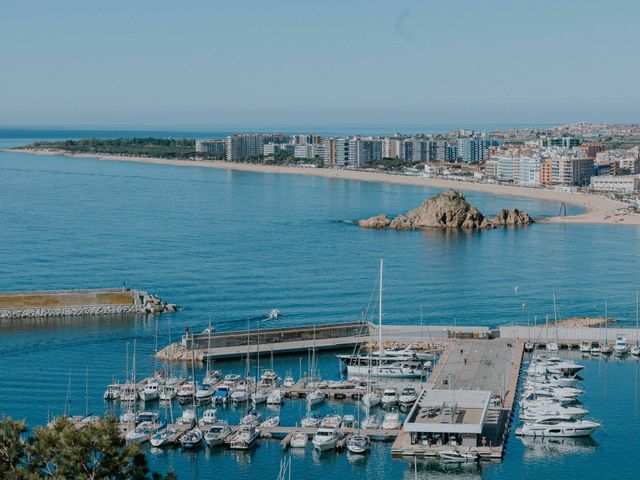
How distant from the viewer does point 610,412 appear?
20.5 metres

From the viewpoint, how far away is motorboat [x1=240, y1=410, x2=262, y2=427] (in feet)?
63.2

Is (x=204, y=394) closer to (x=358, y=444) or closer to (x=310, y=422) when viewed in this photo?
(x=310, y=422)

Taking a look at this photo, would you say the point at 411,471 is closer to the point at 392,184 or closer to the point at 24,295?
the point at 24,295

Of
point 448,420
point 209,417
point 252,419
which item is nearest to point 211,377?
point 209,417

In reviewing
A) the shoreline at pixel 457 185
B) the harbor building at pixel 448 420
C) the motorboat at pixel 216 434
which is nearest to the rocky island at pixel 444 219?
the shoreline at pixel 457 185

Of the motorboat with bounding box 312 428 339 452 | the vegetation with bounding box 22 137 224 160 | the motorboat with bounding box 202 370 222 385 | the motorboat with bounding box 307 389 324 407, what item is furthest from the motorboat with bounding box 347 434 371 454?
the vegetation with bounding box 22 137 224 160

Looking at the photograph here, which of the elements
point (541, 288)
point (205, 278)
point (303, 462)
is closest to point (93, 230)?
point (205, 278)

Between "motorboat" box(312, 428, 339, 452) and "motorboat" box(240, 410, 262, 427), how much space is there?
1205 mm

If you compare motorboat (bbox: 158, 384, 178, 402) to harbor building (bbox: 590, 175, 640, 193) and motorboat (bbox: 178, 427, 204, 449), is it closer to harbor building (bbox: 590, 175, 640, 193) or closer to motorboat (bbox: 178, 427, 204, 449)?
motorboat (bbox: 178, 427, 204, 449)

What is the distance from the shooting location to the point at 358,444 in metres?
18.3

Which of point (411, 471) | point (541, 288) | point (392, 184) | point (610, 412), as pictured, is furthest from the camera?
point (392, 184)

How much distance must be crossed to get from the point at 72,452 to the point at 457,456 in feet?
26.1

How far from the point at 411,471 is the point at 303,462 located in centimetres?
171

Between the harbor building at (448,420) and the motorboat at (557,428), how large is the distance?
2.49ft
